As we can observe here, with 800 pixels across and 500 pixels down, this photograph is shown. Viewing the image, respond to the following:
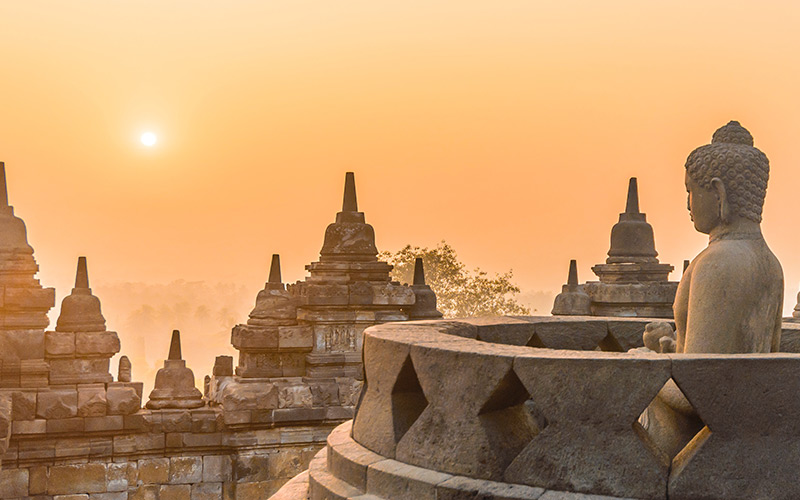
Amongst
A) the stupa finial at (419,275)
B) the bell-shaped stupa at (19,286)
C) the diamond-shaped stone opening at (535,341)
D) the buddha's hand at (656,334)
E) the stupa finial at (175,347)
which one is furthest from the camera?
the stupa finial at (419,275)

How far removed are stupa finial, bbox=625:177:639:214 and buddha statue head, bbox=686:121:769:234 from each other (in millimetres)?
9300

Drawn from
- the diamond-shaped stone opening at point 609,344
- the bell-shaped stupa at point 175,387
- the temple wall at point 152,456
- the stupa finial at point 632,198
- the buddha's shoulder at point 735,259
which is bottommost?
the temple wall at point 152,456

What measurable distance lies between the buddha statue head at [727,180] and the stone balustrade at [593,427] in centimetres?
105

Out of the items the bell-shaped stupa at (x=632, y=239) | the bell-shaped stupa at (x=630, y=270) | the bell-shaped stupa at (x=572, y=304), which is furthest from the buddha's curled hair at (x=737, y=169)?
the bell-shaped stupa at (x=632, y=239)

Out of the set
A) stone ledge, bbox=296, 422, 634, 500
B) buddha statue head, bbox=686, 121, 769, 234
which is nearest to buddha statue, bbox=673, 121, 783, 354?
buddha statue head, bbox=686, 121, 769, 234

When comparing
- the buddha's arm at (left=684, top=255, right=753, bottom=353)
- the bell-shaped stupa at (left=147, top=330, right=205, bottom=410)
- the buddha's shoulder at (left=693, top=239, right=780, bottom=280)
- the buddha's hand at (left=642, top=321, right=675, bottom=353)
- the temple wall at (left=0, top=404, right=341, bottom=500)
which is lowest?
the temple wall at (left=0, top=404, right=341, bottom=500)

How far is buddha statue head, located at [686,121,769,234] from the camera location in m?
4.44

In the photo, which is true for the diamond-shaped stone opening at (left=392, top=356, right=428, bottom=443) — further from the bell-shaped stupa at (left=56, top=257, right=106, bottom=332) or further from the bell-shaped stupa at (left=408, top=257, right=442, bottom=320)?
the bell-shaped stupa at (left=408, top=257, right=442, bottom=320)

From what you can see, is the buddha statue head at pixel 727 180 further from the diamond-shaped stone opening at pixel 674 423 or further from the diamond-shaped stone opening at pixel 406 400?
the diamond-shaped stone opening at pixel 406 400

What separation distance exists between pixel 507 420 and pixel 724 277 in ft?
4.02

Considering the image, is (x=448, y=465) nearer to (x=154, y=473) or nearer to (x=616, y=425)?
(x=616, y=425)

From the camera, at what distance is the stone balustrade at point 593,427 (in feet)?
11.3

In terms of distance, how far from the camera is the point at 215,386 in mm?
9781

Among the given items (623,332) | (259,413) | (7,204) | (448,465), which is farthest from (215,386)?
(448,465)
